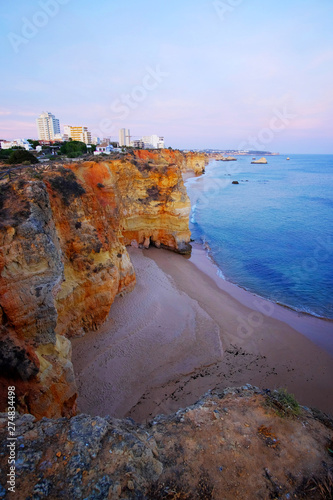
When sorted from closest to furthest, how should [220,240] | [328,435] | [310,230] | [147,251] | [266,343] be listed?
[328,435] < [266,343] < [147,251] < [220,240] < [310,230]

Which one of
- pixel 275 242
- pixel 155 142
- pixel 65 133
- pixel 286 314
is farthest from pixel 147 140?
pixel 286 314

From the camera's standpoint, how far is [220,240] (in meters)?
31.2

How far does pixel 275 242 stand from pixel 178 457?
1115 inches

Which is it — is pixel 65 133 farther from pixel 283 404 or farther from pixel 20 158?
pixel 283 404

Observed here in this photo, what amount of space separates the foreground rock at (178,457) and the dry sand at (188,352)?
12.2ft

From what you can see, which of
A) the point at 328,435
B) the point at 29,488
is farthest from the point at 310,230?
the point at 29,488

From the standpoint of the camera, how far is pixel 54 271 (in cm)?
794

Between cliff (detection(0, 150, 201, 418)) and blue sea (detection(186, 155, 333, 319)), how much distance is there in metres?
11.6

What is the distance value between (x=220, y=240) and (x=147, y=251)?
37.1ft

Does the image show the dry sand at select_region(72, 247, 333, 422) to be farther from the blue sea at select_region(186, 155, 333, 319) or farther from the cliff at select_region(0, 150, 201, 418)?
the blue sea at select_region(186, 155, 333, 319)

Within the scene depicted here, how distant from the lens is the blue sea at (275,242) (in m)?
19.8

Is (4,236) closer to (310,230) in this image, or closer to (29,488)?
(29,488)

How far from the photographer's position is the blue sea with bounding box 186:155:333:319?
19750 mm

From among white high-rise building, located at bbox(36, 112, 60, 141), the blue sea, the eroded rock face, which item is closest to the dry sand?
the eroded rock face
